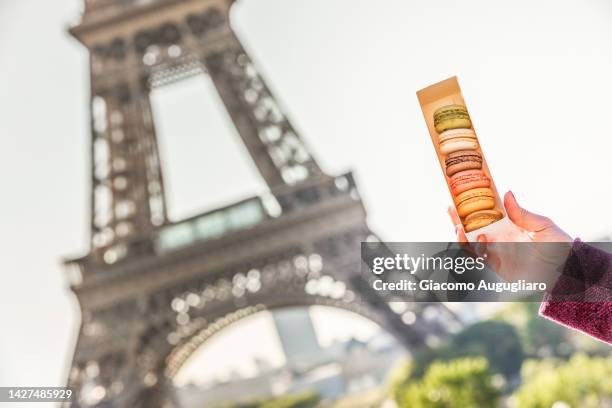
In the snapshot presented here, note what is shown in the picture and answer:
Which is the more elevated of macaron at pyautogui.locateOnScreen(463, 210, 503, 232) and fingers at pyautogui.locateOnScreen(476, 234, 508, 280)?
macaron at pyautogui.locateOnScreen(463, 210, 503, 232)

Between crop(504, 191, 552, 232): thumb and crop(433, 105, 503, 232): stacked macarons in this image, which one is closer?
crop(504, 191, 552, 232): thumb

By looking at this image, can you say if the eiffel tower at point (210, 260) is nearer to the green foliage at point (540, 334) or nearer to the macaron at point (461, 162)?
the macaron at point (461, 162)

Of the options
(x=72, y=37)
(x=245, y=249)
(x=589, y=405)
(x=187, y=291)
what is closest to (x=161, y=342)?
(x=187, y=291)

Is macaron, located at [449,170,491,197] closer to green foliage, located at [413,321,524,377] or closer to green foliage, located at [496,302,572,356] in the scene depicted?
green foliage, located at [413,321,524,377]

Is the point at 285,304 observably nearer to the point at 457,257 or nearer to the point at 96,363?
the point at 96,363

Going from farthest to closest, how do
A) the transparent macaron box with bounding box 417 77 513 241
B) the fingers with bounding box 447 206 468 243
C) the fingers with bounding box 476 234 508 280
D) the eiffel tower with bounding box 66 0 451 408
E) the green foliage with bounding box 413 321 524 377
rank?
the green foliage with bounding box 413 321 524 377, the eiffel tower with bounding box 66 0 451 408, the transparent macaron box with bounding box 417 77 513 241, the fingers with bounding box 447 206 468 243, the fingers with bounding box 476 234 508 280

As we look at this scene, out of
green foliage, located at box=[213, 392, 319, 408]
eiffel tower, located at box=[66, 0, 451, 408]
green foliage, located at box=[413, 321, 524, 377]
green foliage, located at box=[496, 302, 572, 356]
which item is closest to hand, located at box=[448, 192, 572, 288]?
eiffel tower, located at box=[66, 0, 451, 408]

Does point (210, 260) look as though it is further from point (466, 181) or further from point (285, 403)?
point (285, 403)

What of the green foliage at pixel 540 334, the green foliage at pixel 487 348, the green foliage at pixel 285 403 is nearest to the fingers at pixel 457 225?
the green foliage at pixel 487 348
